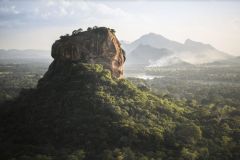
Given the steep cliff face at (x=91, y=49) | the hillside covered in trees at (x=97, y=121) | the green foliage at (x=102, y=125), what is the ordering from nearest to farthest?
the green foliage at (x=102, y=125)
the hillside covered in trees at (x=97, y=121)
the steep cliff face at (x=91, y=49)

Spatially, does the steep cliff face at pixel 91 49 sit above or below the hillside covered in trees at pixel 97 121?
above

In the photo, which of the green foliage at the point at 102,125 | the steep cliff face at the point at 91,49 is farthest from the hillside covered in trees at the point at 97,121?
the steep cliff face at the point at 91,49

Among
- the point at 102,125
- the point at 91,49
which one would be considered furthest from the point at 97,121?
the point at 91,49

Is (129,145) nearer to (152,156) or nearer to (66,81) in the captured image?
(152,156)

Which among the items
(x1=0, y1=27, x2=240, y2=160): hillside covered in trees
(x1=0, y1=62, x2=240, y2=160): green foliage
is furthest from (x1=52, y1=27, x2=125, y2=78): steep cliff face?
(x1=0, y1=62, x2=240, y2=160): green foliage

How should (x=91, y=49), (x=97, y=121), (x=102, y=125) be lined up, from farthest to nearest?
1. (x=91, y=49)
2. (x=97, y=121)
3. (x=102, y=125)

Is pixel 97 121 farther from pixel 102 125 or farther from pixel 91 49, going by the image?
pixel 91 49

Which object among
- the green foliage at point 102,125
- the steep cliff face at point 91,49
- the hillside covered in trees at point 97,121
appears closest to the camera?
the green foliage at point 102,125

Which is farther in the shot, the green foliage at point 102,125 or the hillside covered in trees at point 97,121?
the hillside covered in trees at point 97,121

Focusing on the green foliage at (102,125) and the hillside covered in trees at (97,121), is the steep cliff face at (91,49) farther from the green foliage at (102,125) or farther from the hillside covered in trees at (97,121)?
the green foliage at (102,125)

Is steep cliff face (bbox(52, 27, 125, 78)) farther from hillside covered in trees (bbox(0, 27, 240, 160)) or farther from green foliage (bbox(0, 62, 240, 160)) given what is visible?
green foliage (bbox(0, 62, 240, 160))
